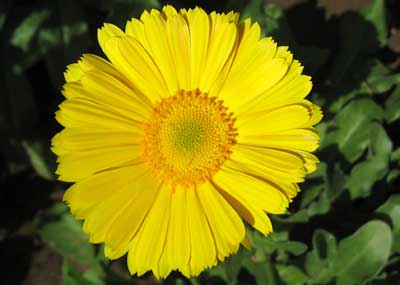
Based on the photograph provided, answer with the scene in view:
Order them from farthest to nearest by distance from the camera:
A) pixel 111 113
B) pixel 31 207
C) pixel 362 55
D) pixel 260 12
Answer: pixel 31 207 → pixel 362 55 → pixel 260 12 → pixel 111 113

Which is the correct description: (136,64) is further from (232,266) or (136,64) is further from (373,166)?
(373,166)

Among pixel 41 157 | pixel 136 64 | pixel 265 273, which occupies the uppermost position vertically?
pixel 136 64

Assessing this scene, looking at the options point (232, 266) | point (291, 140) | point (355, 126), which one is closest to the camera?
point (291, 140)

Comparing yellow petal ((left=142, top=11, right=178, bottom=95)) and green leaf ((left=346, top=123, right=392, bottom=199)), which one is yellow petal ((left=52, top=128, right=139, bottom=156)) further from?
green leaf ((left=346, top=123, right=392, bottom=199))

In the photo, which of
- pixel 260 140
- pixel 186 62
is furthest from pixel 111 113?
pixel 260 140

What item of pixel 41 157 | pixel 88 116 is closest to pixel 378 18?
pixel 88 116

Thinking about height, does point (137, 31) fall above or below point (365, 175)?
above

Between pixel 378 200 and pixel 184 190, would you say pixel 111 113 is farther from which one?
pixel 378 200

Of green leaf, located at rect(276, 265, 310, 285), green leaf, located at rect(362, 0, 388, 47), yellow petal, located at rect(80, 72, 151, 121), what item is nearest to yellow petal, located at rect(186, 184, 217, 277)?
yellow petal, located at rect(80, 72, 151, 121)
